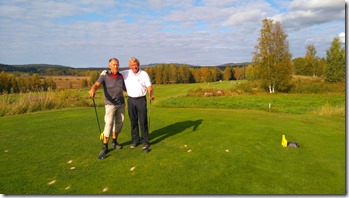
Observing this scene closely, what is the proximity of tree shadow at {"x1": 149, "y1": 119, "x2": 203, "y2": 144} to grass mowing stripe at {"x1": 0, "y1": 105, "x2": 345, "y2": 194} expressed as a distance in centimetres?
4

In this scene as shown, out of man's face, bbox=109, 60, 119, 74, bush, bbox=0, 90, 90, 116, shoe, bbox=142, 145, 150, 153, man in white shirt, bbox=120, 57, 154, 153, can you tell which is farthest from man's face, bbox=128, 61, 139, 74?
bush, bbox=0, 90, 90, 116

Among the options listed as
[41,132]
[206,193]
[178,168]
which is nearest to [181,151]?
[178,168]

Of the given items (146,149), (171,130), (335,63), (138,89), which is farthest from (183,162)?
(335,63)

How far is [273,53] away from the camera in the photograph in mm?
40031

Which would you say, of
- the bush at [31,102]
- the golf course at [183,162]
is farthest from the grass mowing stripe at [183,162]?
Result: the bush at [31,102]

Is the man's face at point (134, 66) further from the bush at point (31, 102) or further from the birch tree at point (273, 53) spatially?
the birch tree at point (273, 53)

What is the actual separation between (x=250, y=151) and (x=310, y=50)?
8736 centimetres

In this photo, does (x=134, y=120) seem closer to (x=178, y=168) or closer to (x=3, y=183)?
(x=178, y=168)

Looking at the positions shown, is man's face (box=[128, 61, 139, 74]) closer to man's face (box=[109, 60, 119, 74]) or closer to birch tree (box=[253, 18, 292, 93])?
man's face (box=[109, 60, 119, 74])

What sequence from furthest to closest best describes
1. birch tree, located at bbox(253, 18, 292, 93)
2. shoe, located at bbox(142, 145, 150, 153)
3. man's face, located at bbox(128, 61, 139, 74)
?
birch tree, located at bbox(253, 18, 292, 93)
man's face, located at bbox(128, 61, 139, 74)
shoe, located at bbox(142, 145, 150, 153)

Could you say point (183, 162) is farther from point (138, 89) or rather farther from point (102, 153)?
point (138, 89)

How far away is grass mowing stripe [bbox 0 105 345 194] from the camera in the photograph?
4734mm

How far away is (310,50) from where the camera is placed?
83.1 metres

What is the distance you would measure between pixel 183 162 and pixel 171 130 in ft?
11.2
